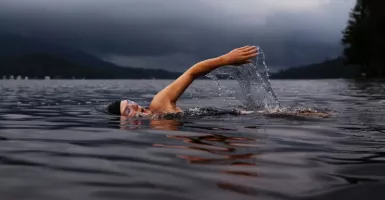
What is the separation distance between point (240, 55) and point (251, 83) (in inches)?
71.6

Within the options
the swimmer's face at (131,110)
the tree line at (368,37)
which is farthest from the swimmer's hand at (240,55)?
the tree line at (368,37)

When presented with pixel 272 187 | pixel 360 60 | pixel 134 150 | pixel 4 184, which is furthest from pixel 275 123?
pixel 360 60

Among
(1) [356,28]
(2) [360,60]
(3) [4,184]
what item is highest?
(1) [356,28]

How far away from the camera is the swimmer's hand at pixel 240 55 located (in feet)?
29.9

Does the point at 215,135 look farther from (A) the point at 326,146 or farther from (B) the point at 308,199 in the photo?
(B) the point at 308,199

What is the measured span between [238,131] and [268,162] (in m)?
2.45

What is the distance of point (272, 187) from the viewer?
11.8 ft

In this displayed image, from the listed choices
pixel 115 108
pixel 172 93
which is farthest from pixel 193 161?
pixel 115 108

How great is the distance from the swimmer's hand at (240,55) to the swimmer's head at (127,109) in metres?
2.12


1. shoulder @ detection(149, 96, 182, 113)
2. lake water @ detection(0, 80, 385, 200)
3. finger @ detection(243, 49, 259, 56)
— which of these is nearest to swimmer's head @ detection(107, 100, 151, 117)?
shoulder @ detection(149, 96, 182, 113)

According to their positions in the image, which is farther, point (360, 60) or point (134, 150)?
point (360, 60)

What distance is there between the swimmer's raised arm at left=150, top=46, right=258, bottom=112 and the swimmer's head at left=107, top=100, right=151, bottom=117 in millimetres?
268

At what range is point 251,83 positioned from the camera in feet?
35.4

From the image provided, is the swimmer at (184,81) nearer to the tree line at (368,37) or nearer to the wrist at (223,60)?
the wrist at (223,60)
